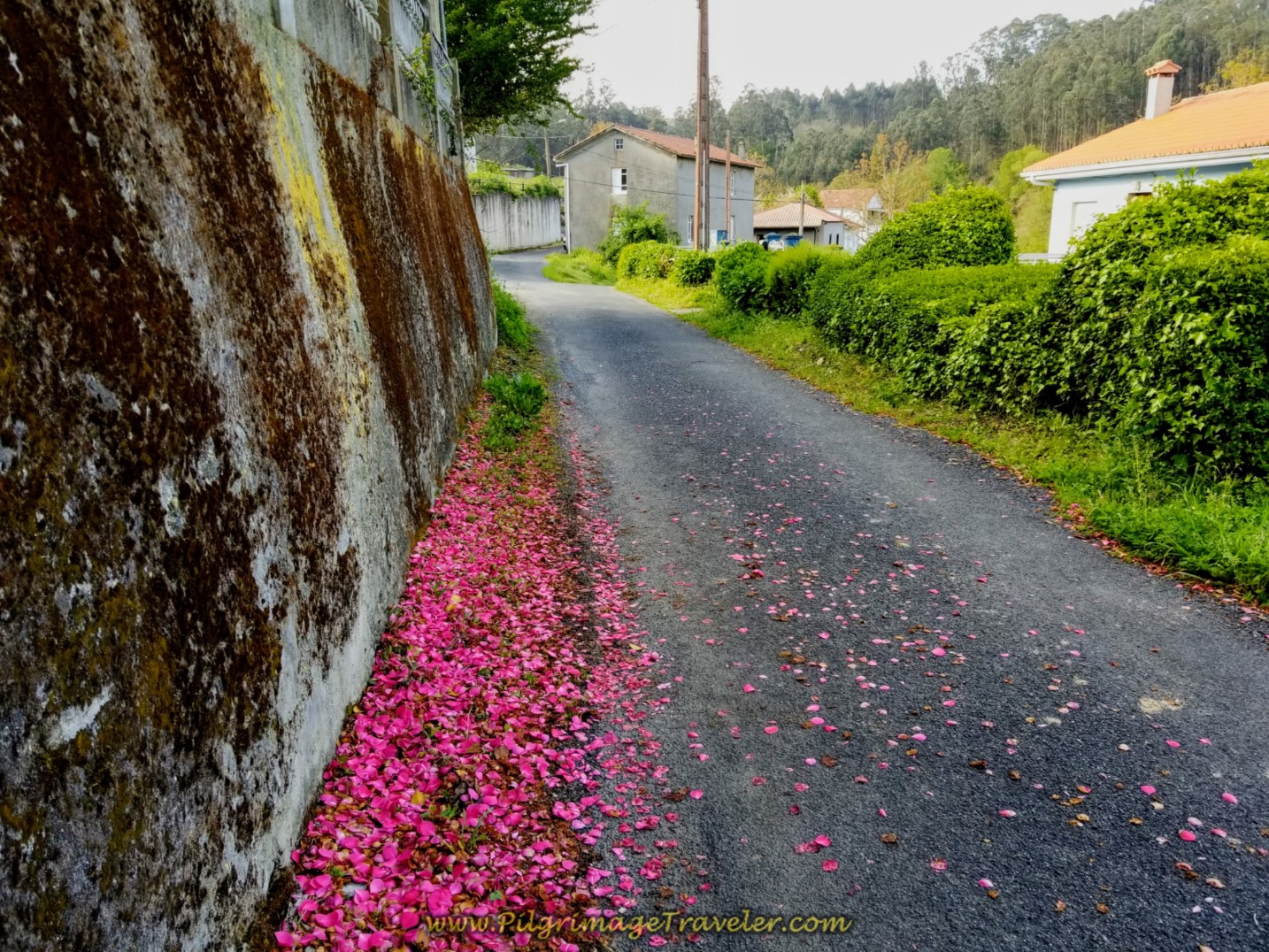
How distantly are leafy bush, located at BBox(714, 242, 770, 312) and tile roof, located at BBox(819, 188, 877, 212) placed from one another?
57582mm

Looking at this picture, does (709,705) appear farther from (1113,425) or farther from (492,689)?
(1113,425)

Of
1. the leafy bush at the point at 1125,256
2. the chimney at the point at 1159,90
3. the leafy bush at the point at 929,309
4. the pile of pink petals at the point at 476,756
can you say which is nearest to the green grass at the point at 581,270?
the chimney at the point at 1159,90

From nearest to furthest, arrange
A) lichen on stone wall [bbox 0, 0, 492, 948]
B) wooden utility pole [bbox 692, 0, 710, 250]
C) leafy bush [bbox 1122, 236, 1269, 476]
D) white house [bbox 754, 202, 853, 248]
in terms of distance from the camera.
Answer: lichen on stone wall [bbox 0, 0, 492, 948] → leafy bush [bbox 1122, 236, 1269, 476] → wooden utility pole [bbox 692, 0, 710, 250] → white house [bbox 754, 202, 853, 248]

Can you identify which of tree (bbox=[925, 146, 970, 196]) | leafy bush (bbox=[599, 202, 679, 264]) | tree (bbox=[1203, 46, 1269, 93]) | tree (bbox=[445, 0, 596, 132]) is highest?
tree (bbox=[1203, 46, 1269, 93])

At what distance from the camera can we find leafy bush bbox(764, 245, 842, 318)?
58.0ft

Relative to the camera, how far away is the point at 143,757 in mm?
1947

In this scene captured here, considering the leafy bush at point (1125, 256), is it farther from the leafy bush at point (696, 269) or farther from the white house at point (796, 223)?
the white house at point (796, 223)

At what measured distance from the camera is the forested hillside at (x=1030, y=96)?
69.2 m

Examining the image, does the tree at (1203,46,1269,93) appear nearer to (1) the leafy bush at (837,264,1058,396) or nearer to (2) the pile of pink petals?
(1) the leafy bush at (837,264,1058,396)

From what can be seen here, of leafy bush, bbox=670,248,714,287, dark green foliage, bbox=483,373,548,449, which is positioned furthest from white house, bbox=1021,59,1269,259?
dark green foliage, bbox=483,373,548,449

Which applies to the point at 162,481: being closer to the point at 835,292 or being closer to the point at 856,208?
the point at 835,292

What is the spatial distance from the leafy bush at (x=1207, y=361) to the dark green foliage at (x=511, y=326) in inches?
417

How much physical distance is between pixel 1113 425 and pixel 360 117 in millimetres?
6978

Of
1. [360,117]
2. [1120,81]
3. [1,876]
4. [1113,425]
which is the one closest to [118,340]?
[1,876]
